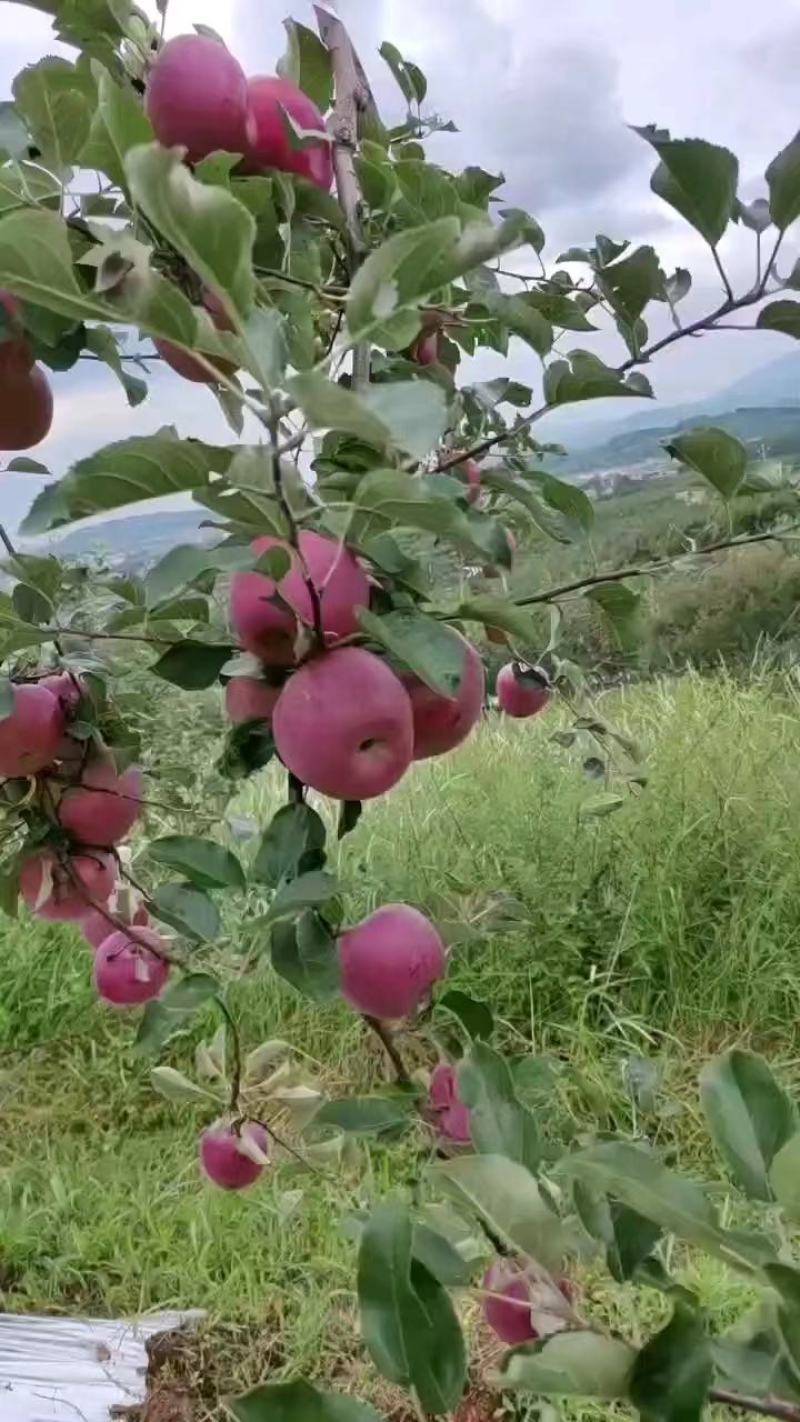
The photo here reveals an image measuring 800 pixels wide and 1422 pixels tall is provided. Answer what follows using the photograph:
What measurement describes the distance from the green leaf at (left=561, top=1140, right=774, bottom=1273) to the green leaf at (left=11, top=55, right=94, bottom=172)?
371 mm

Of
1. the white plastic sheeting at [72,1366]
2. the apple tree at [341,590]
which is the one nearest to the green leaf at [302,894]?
the apple tree at [341,590]

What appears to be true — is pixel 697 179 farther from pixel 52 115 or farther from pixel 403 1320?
pixel 403 1320

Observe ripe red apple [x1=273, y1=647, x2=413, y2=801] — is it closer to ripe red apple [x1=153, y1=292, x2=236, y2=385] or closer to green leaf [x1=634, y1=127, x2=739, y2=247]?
ripe red apple [x1=153, y1=292, x2=236, y2=385]

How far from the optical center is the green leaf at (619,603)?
1.80ft

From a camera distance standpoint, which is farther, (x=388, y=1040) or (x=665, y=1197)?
(x=388, y=1040)

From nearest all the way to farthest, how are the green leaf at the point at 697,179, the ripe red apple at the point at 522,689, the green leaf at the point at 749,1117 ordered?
the green leaf at the point at 749,1117, the green leaf at the point at 697,179, the ripe red apple at the point at 522,689

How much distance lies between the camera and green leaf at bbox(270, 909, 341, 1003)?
0.46m

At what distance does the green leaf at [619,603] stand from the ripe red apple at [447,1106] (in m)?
0.21

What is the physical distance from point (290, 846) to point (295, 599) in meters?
0.10

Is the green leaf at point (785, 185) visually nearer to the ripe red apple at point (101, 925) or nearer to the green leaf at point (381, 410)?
the green leaf at point (381, 410)

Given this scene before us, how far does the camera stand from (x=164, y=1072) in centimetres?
73

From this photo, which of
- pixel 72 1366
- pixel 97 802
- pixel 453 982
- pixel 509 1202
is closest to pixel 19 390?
pixel 97 802

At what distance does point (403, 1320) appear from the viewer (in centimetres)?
32

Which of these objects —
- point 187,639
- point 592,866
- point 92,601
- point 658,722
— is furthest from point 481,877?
point 187,639
